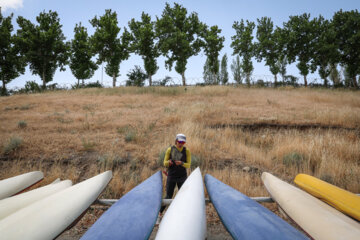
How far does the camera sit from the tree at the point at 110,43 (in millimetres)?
24094

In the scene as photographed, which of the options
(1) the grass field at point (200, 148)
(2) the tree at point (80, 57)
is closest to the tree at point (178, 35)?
(2) the tree at point (80, 57)

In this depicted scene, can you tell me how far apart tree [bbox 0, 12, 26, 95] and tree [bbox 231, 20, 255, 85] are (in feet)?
110

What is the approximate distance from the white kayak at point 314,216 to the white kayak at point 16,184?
14.1 ft

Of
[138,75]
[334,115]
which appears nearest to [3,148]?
[334,115]

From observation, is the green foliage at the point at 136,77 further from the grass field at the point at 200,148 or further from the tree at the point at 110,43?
the grass field at the point at 200,148

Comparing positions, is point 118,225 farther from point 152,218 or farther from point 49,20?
point 49,20

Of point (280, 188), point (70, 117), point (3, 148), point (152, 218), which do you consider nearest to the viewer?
point (152, 218)

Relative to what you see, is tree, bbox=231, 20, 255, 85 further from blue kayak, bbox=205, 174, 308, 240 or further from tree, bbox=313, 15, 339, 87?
blue kayak, bbox=205, 174, 308, 240

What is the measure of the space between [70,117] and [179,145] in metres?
8.64

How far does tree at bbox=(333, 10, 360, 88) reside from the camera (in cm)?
2661

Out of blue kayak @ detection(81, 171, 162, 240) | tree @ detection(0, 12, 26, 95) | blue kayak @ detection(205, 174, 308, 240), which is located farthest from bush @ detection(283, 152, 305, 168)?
tree @ detection(0, 12, 26, 95)

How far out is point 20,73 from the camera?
84.2 feet

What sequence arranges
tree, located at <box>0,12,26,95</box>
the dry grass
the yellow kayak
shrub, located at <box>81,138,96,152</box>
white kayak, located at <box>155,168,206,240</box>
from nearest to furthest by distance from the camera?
1. white kayak, located at <box>155,168,206,240</box>
2. the yellow kayak
3. the dry grass
4. shrub, located at <box>81,138,96,152</box>
5. tree, located at <box>0,12,26,95</box>

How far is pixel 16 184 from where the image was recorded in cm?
304
